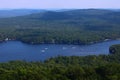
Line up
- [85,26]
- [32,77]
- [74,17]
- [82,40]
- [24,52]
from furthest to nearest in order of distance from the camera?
[74,17]
[85,26]
[82,40]
[24,52]
[32,77]

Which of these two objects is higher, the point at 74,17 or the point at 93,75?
the point at 93,75

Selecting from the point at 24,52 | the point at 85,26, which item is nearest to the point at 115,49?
the point at 24,52

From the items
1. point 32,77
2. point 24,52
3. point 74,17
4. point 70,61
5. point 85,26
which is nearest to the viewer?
point 32,77

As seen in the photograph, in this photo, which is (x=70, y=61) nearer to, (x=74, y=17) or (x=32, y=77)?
(x=32, y=77)

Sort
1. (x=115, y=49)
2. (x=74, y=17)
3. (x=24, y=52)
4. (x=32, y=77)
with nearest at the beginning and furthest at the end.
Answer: (x=32, y=77)
(x=115, y=49)
(x=24, y=52)
(x=74, y=17)

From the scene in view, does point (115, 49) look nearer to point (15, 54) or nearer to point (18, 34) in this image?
point (15, 54)

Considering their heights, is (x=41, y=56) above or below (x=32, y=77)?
below

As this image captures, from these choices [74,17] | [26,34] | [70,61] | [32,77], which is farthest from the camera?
[74,17]

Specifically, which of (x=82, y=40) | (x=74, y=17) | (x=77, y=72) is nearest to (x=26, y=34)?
(x=82, y=40)

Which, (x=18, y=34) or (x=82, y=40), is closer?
(x=82, y=40)
